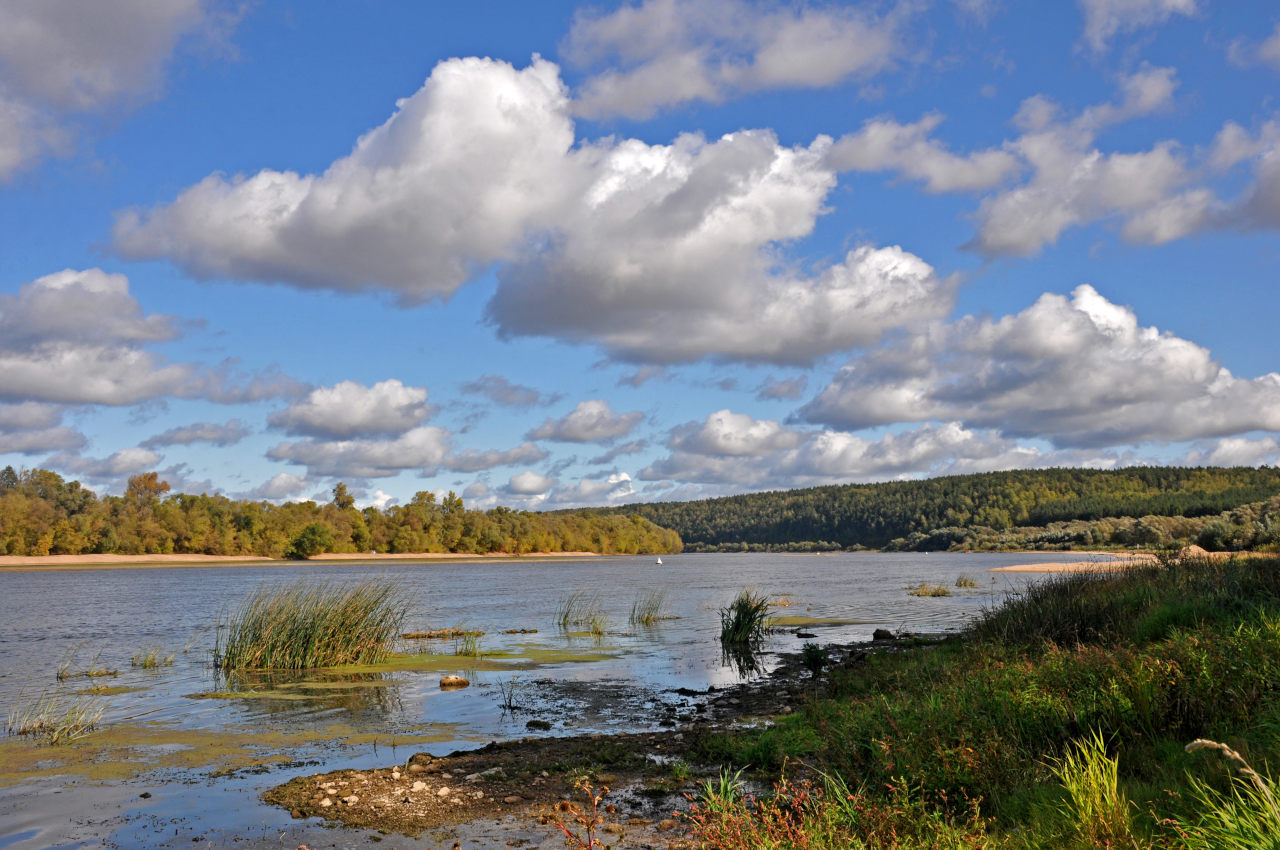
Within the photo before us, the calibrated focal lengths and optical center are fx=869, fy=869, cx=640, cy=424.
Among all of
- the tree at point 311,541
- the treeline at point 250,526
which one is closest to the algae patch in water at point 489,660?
the treeline at point 250,526

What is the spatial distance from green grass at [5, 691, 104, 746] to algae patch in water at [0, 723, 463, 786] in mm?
290

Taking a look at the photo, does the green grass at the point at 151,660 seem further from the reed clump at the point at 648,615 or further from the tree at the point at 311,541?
the tree at the point at 311,541

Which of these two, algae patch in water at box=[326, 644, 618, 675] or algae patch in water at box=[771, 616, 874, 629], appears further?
algae patch in water at box=[771, 616, 874, 629]

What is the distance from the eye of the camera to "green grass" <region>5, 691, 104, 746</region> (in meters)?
14.5

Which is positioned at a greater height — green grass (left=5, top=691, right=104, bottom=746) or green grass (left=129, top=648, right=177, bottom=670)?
green grass (left=5, top=691, right=104, bottom=746)

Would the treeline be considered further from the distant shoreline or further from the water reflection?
the water reflection

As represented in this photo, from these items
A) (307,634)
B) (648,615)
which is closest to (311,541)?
(648,615)

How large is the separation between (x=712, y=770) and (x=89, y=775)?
28.6 ft

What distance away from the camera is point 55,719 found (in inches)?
608

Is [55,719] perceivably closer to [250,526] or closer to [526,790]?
[526,790]

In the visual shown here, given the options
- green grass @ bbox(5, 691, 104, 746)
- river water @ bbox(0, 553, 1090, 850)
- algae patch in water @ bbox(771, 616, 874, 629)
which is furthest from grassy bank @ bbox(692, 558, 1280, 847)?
algae patch in water @ bbox(771, 616, 874, 629)

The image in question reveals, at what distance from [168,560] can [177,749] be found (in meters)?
123

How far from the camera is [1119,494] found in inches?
7717

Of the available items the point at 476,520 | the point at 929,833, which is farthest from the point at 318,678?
the point at 476,520
